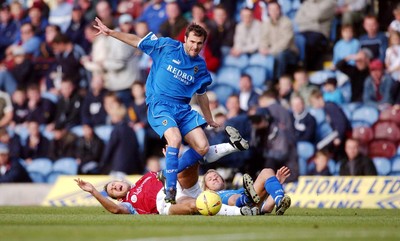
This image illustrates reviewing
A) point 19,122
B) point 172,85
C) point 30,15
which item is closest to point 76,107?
point 19,122

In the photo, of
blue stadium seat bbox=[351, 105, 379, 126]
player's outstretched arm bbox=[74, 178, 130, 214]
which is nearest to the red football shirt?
player's outstretched arm bbox=[74, 178, 130, 214]

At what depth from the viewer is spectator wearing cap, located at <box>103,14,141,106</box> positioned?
75.5 ft

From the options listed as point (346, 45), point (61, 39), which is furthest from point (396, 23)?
point (61, 39)

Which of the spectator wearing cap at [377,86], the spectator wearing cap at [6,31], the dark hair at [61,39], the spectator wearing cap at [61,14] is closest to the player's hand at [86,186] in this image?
the spectator wearing cap at [377,86]

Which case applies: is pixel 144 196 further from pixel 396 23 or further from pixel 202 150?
pixel 396 23

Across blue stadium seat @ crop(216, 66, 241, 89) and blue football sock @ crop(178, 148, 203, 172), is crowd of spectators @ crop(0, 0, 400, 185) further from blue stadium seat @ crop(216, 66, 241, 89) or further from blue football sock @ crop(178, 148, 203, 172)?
blue football sock @ crop(178, 148, 203, 172)

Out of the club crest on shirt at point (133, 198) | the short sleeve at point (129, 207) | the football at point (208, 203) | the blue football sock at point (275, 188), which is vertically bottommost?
the short sleeve at point (129, 207)

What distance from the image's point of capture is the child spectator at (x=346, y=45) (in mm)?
20516

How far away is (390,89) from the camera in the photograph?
19.8 m

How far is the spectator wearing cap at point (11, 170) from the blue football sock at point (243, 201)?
32.8ft

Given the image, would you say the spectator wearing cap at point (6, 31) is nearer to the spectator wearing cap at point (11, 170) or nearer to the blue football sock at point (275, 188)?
the spectator wearing cap at point (11, 170)

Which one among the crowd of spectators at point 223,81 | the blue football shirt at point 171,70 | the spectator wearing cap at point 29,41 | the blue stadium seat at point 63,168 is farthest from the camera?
the spectator wearing cap at point 29,41

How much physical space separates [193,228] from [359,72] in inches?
393

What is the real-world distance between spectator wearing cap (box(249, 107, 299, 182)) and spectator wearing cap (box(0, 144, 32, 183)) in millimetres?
6153
